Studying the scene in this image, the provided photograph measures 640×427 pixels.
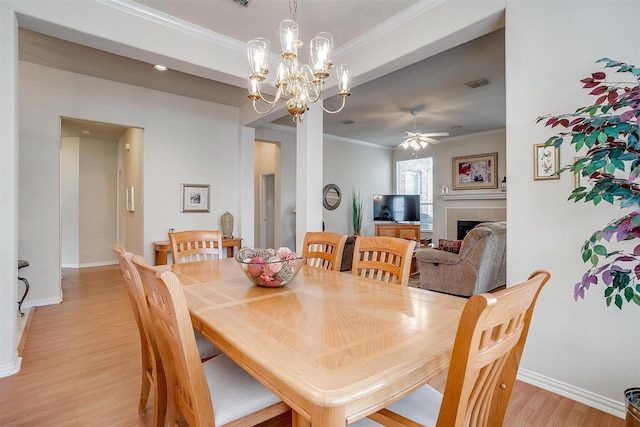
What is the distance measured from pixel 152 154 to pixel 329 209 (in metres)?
3.93

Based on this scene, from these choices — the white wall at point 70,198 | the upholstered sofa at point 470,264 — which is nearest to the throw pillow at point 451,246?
the upholstered sofa at point 470,264

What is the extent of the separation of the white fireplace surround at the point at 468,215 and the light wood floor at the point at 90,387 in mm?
5441

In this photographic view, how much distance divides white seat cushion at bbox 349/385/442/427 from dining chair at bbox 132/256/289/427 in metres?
0.40

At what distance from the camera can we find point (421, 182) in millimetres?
8398

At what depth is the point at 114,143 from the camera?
7082mm

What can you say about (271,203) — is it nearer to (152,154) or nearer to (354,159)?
(354,159)

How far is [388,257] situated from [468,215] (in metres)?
6.01

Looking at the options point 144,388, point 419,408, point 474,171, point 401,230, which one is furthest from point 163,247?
point 474,171

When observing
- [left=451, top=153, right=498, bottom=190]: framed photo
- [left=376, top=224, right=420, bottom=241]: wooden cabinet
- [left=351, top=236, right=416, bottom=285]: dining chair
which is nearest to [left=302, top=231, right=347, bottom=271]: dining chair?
[left=351, top=236, right=416, bottom=285]: dining chair

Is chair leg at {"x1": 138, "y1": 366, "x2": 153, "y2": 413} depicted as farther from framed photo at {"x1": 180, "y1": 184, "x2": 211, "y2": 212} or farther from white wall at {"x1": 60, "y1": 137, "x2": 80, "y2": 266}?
white wall at {"x1": 60, "y1": 137, "x2": 80, "y2": 266}

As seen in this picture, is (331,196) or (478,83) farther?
(331,196)

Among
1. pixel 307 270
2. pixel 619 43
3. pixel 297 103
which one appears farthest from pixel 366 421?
pixel 619 43

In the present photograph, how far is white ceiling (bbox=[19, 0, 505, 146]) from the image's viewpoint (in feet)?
9.19

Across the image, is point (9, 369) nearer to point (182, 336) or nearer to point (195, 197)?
point (182, 336)
